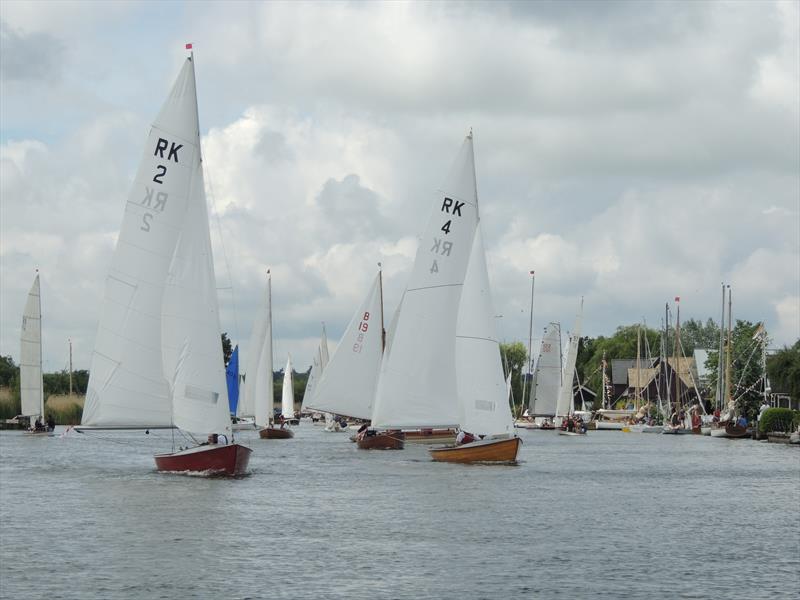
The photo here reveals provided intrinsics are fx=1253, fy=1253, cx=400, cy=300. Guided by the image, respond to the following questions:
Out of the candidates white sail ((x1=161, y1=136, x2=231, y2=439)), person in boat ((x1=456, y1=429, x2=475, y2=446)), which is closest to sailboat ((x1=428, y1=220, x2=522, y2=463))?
person in boat ((x1=456, y1=429, x2=475, y2=446))

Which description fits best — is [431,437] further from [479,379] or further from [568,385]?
[568,385]

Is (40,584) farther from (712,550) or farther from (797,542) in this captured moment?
(797,542)

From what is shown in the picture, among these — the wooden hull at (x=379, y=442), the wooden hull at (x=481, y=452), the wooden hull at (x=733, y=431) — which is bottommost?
the wooden hull at (x=733, y=431)

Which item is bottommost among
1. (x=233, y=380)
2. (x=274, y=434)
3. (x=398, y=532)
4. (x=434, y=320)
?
(x=274, y=434)

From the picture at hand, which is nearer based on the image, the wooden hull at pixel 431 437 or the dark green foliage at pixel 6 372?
the wooden hull at pixel 431 437

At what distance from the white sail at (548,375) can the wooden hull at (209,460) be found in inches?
3152

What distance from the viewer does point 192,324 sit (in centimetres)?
4606

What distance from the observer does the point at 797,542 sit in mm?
34844

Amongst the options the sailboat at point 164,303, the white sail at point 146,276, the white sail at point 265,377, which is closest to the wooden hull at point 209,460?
the sailboat at point 164,303

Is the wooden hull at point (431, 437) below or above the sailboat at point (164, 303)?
below

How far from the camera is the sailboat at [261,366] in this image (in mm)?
98062

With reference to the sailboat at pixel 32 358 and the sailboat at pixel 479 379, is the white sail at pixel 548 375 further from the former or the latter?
the sailboat at pixel 479 379

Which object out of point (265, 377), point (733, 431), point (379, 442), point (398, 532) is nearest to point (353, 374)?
point (379, 442)

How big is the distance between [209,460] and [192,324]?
5.56 metres
